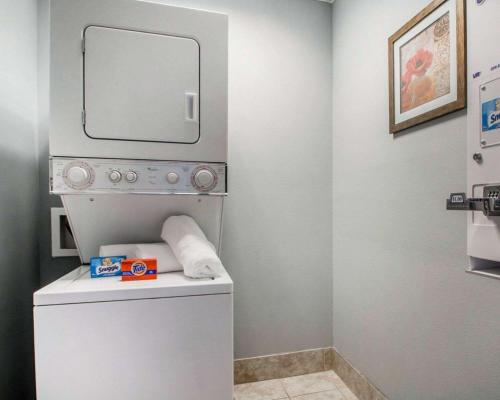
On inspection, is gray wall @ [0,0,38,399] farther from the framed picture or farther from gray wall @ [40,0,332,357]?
the framed picture

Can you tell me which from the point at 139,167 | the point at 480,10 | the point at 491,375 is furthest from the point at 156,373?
the point at 480,10

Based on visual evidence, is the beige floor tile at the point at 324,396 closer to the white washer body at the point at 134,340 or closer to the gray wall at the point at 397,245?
the gray wall at the point at 397,245

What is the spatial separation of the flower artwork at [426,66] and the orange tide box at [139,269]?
148 centimetres

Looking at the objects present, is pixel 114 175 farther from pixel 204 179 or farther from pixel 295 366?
pixel 295 366

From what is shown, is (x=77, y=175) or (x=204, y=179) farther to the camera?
(x=204, y=179)

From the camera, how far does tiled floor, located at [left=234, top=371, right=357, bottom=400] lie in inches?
75.0

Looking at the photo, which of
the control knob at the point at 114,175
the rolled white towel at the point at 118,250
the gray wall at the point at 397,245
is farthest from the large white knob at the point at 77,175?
the gray wall at the point at 397,245

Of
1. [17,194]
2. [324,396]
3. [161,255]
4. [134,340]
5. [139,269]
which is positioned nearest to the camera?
[134,340]

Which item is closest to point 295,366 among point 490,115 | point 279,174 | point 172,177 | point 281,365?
point 281,365

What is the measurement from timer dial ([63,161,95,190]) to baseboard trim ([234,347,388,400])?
1.60 m

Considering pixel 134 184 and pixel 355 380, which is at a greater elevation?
pixel 134 184

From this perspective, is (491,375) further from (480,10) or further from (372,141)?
(480,10)

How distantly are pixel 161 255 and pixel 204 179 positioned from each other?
Result: 403 mm

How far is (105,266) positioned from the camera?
125 cm
